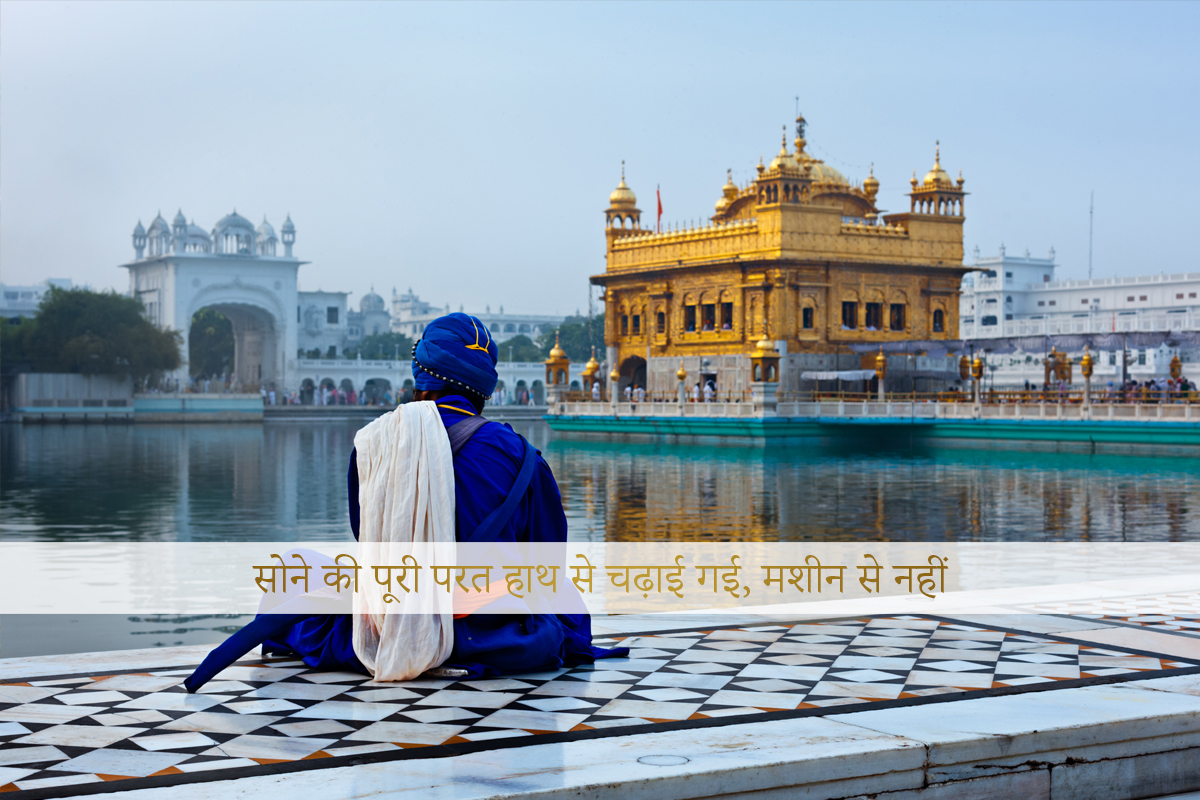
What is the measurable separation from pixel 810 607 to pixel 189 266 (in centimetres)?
6301

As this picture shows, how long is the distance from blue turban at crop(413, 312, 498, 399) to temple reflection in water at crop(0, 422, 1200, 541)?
806 centimetres

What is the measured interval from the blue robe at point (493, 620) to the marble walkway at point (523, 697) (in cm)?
7

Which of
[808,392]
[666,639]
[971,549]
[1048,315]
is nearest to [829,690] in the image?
[666,639]

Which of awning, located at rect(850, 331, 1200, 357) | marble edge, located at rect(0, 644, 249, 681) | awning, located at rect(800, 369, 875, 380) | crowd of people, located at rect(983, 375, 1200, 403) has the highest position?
awning, located at rect(850, 331, 1200, 357)

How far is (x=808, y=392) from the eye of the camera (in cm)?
3562

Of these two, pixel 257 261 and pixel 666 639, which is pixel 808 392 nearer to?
pixel 666 639

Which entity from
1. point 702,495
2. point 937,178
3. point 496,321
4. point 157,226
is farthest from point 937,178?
point 496,321

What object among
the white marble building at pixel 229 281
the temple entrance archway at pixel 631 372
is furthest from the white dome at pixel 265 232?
the temple entrance archway at pixel 631 372

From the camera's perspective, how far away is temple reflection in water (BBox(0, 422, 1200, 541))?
42.9 ft

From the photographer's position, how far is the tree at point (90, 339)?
5131 centimetres

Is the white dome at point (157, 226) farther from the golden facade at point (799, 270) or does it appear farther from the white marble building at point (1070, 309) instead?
the white marble building at point (1070, 309)

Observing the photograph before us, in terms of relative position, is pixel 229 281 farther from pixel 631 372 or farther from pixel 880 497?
pixel 880 497

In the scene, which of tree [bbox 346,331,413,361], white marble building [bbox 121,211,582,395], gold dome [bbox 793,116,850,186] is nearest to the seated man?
gold dome [bbox 793,116,850,186]

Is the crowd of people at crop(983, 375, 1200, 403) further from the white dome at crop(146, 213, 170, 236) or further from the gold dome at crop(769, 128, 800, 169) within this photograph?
the white dome at crop(146, 213, 170, 236)
